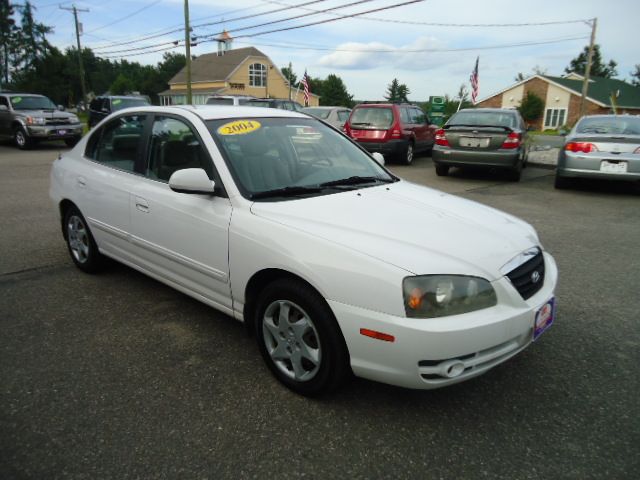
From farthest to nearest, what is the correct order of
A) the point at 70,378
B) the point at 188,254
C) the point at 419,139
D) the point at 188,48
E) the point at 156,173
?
the point at 188,48 → the point at 419,139 → the point at 156,173 → the point at 188,254 → the point at 70,378

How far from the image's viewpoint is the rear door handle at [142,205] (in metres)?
3.37

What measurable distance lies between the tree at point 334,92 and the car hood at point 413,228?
265 ft

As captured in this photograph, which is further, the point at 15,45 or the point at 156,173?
the point at 15,45

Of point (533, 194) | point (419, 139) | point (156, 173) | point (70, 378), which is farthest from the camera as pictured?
point (419, 139)

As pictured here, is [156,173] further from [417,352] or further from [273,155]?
[417,352]

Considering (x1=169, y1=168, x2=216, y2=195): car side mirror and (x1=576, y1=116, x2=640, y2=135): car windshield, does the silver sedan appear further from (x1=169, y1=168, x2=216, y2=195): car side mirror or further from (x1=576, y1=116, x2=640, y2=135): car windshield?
(x1=169, y1=168, x2=216, y2=195): car side mirror

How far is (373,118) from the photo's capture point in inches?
490

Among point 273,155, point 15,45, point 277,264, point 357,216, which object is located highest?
point 15,45

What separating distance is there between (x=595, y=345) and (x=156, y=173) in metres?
3.27

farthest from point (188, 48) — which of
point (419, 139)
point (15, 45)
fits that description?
point (15, 45)

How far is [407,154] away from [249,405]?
11024mm

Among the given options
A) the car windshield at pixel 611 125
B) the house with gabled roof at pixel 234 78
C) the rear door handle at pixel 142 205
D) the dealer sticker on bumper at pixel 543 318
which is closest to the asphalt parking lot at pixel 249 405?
the dealer sticker on bumper at pixel 543 318

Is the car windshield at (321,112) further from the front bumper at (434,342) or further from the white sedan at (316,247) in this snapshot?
the front bumper at (434,342)

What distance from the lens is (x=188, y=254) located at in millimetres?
3084
